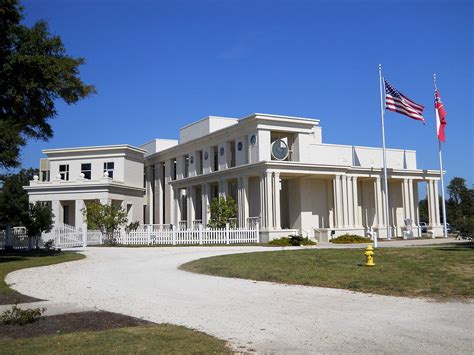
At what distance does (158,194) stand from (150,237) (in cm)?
1899

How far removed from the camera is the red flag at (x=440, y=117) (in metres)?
38.9

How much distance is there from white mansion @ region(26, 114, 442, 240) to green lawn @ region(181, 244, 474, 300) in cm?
1565

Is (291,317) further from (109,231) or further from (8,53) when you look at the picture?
(109,231)

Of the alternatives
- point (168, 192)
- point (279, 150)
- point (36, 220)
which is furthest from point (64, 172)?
point (279, 150)

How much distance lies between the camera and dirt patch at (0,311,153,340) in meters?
7.88

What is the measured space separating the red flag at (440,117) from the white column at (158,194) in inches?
1105

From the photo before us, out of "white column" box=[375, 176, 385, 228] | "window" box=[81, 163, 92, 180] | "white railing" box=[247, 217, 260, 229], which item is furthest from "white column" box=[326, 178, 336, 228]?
"window" box=[81, 163, 92, 180]

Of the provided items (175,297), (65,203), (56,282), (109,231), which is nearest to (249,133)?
(109,231)

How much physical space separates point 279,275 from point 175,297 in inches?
163

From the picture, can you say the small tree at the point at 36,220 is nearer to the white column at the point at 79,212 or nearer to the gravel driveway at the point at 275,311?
the white column at the point at 79,212

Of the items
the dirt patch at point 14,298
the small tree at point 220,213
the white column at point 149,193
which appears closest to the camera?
the dirt patch at point 14,298

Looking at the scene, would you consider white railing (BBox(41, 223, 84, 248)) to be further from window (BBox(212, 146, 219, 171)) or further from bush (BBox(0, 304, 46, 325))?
bush (BBox(0, 304, 46, 325))

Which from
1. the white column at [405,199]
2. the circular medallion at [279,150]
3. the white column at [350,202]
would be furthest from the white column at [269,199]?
the white column at [405,199]

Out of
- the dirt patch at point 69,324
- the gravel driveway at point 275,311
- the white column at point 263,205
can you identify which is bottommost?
the gravel driveway at point 275,311
